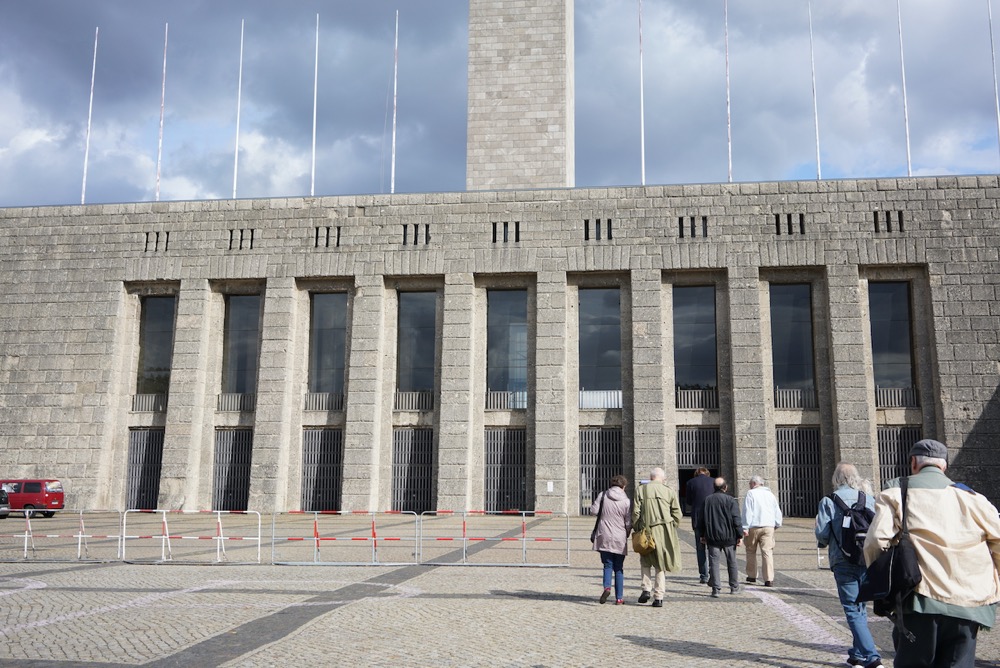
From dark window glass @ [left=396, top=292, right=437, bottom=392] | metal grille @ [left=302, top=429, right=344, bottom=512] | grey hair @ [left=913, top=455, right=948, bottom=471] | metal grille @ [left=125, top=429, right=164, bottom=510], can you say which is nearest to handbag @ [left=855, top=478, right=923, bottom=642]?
grey hair @ [left=913, top=455, right=948, bottom=471]

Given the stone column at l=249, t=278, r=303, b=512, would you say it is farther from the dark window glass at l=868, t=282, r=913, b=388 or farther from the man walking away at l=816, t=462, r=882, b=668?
the man walking away at l=816, t=462, r=882, b=668

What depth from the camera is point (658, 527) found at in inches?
416

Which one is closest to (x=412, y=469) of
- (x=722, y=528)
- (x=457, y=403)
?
(x=457, y=403)

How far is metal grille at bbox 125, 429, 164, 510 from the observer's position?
31875 mm

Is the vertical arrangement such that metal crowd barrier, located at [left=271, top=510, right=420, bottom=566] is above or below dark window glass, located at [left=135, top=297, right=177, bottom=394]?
below

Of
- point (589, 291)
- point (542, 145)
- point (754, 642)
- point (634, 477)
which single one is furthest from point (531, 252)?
point (754, 642)

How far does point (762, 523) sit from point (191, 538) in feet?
31.7

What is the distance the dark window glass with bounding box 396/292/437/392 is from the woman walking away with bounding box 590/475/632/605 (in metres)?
20.9

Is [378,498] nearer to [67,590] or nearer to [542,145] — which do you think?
[542,145]

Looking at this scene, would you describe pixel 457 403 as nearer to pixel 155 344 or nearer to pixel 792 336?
pixel 792 336

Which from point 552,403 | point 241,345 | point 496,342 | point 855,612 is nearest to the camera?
point 855,612

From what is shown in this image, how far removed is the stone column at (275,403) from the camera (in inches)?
1201

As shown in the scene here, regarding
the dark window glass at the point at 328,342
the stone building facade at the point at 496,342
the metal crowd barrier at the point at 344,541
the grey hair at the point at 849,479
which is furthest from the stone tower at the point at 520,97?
the grey hair at the point at 849,479

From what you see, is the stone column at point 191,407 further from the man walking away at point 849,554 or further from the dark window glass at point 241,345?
the man walking away at point 849,554
